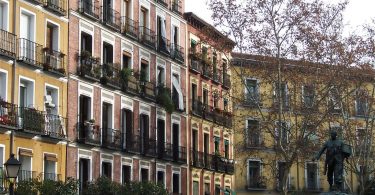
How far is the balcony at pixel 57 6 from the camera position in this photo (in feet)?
138

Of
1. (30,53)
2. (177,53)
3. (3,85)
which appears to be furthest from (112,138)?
(177,53)

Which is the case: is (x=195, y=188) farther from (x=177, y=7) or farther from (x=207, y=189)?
(x=177, y=7)

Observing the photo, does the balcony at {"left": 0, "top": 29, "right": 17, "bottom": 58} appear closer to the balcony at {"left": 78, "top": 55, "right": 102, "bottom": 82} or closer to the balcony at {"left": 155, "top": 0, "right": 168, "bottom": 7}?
the balcony at {"left": 78, "top": 55, "right": 102, "bottom": 82}

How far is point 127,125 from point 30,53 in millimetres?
11799

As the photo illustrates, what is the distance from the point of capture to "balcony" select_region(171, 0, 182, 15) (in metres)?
58.8

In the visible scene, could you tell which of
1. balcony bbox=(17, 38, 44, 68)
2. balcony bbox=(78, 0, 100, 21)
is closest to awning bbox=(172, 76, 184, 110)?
balcony bbox=(78, 0, 100, 21)

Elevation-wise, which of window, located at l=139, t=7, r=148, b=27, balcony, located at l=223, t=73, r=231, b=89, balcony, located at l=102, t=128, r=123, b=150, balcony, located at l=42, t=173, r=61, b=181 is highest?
window, located at l=139, t=7, r=148, b=27

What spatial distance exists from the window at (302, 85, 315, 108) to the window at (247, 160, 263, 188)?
21061mm

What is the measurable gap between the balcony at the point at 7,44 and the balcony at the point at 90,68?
6.24m

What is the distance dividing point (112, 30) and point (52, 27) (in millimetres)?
6426

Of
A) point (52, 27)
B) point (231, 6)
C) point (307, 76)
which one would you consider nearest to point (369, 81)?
point (307, 76)

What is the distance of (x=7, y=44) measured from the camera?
38.6 m

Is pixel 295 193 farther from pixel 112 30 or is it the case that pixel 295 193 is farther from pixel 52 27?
pixel 52 27

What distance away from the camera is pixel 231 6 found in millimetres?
47406
